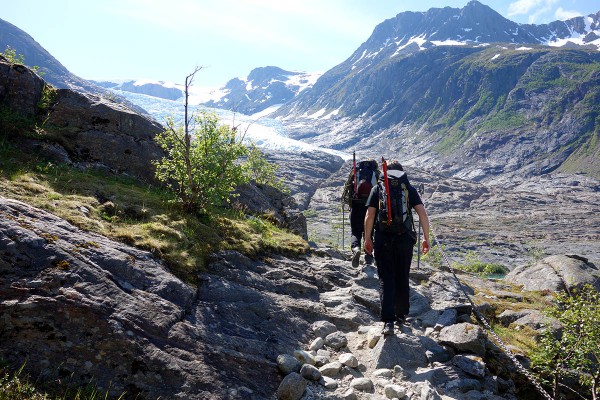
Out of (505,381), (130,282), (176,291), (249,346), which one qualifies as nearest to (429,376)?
(505,381)

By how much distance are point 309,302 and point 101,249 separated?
5.53 metres

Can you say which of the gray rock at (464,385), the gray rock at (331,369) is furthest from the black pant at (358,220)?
the gray rock at (331,369)

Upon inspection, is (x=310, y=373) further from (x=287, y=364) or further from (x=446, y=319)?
(x=446, y=319)

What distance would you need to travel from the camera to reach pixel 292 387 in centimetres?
671

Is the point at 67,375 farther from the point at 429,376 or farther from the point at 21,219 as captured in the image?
the point at 429,376

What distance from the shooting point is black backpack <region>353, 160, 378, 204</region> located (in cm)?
1457

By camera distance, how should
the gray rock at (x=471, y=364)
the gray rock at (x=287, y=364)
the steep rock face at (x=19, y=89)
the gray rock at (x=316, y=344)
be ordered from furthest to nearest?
1. the steep rock face at (x=19, y=89)
2. the gray rock at (x=316, y=344)
3. the gray rock at (x=471, y=364)
4. the gray rock at (x=287, y=364)

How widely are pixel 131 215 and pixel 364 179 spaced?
8411 millimetres

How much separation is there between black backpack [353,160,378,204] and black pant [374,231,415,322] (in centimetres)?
532

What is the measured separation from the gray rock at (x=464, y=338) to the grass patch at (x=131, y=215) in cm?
595

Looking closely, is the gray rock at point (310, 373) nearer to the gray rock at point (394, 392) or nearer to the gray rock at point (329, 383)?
the gray rock at point (329, 383)

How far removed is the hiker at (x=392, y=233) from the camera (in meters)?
9.09

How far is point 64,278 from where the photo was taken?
661 centimetres

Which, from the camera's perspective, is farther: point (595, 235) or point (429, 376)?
point (595, 235)
